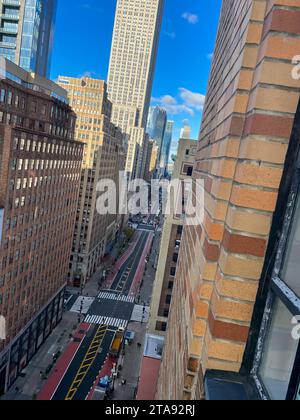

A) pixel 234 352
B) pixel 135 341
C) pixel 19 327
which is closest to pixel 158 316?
pixel 135 341

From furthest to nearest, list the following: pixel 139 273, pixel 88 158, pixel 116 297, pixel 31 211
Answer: pixel 139 273 → pixel 88 158 → pixel 116 297 → pixel 31 211

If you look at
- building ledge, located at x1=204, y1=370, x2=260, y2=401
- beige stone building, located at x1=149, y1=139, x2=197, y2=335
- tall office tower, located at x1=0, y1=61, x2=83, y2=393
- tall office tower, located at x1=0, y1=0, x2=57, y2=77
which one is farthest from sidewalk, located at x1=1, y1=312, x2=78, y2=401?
tall office tower, located at x1=0, y1=0, x2=57, y2=77

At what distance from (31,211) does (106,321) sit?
2574 centimetres

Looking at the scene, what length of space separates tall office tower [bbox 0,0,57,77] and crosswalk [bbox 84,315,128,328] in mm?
67848

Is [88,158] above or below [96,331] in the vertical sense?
above

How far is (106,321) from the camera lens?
56.3m

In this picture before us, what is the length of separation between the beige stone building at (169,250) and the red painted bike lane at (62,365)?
36.7 ft

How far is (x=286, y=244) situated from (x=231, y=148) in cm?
129

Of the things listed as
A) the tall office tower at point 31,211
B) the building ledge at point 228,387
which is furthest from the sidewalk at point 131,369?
the building ledge at point 228,387

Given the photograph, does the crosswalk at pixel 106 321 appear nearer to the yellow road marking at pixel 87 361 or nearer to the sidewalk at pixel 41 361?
the yellow road marking at pixel 87 361

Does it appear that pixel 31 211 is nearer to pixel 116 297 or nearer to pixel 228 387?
pixel 116 297

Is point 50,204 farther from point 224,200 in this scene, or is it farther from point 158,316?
point 224,200

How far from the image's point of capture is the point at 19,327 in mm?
39219

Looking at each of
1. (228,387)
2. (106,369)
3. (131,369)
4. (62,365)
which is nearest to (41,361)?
(62,365)
